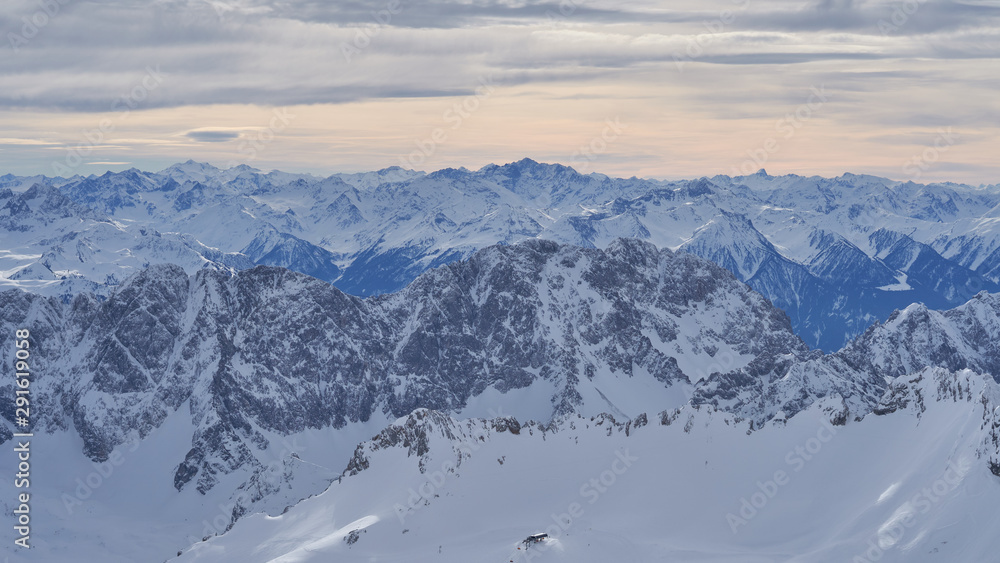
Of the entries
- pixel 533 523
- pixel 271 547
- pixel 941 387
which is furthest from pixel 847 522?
pixel 271 547

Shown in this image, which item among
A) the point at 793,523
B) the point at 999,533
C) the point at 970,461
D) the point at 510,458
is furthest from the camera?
the point at 510,458

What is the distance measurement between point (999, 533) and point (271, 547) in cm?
11865

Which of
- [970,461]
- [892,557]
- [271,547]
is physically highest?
[970,461]

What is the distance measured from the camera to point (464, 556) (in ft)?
446

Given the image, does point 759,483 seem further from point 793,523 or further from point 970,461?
point 970,461

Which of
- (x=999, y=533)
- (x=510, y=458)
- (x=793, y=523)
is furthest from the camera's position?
(x=510, y=458)

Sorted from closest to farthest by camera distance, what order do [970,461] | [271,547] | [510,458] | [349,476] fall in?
[970,461] → [271,547] → [510,458] → [349,476]

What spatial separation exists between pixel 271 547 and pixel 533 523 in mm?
50406

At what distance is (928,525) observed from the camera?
373 feet

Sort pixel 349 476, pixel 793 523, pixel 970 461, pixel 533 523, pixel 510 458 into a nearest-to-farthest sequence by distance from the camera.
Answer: pixel 970 461, pixel 793 523, pixel 533 523, pixel 510 458, pixel 349 476

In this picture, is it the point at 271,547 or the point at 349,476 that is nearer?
the point at 271,547

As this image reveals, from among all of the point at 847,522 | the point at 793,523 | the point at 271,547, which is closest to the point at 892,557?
the point at 847,522

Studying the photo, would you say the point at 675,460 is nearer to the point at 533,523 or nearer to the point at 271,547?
the point at 533,523

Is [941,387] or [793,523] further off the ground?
[941,387]
